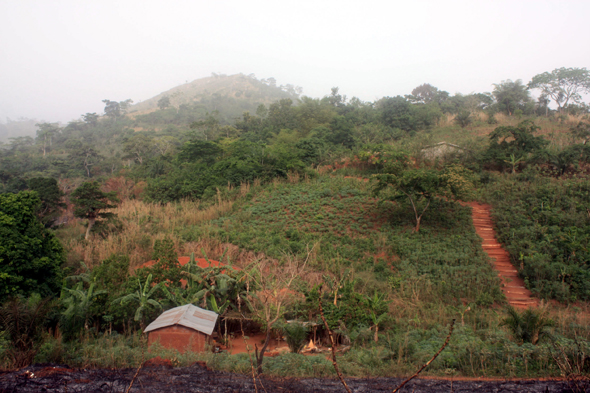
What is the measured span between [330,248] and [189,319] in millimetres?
4962

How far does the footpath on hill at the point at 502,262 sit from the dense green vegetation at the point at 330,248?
24cm

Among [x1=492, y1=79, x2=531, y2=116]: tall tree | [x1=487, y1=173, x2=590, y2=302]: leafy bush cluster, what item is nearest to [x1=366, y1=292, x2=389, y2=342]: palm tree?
[x1=487, y1=173, x2=590, y2=302]: leafy bush cluster

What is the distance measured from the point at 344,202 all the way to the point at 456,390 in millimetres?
8672

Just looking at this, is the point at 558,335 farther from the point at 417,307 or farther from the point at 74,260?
the point at 74,260

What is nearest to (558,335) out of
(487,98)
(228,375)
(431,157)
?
(228,375)

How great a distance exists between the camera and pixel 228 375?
3086 millimetres

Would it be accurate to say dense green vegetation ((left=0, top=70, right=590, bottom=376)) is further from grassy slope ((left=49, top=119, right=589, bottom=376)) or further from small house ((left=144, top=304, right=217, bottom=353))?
small house ((left=144, top=304, right=217, bottom=353))

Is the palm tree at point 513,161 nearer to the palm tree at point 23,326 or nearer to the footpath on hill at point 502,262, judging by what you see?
the footpath on hill at point 502,262

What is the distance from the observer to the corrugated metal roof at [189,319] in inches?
154

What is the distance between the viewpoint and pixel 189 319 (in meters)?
4.08

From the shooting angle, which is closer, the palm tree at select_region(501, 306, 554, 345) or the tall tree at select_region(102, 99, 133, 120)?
the palm tree at select_region(501, 306, 554, 345)

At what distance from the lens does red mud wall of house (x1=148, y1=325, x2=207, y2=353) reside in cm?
387

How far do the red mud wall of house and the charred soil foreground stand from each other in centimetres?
76

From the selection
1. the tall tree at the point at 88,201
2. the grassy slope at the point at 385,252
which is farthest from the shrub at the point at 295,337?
the tall tree at the point at 88,201
